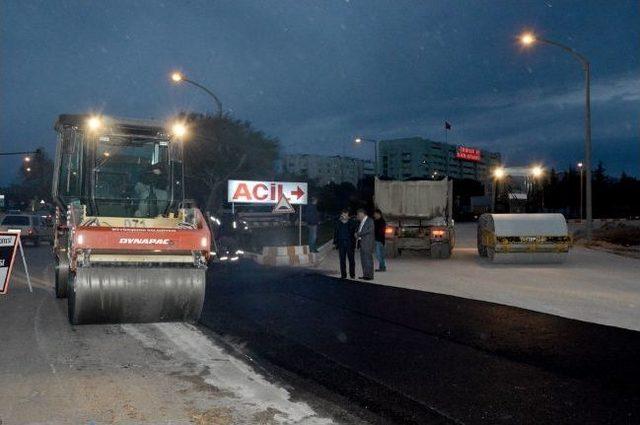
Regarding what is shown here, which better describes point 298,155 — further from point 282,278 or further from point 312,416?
point 312,416

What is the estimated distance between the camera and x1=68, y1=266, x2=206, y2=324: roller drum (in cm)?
909

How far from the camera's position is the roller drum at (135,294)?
9.09m

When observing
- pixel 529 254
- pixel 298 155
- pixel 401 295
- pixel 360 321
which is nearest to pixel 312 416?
pixel 360 321

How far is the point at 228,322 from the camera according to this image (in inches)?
405

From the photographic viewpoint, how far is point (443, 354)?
26.2ft

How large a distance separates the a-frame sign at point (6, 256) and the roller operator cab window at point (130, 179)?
3.51 m

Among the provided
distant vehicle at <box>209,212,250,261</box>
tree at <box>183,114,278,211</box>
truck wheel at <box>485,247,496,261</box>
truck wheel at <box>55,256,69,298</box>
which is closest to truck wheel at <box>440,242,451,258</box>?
truck wheel at <box>485,247,496,261</box>

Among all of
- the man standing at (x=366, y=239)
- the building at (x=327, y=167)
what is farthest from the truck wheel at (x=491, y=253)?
the building at (x=327, y=167)

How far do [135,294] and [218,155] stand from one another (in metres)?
47.4

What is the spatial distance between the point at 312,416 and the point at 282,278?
1102cm

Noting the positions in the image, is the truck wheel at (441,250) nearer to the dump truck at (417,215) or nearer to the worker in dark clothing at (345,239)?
the dump truck at (417,215)

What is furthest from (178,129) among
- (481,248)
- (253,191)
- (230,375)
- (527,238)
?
(253,191)

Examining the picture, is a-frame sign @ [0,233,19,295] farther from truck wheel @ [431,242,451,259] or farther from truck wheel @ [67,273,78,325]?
truck wheel @ [431,242,451,259]

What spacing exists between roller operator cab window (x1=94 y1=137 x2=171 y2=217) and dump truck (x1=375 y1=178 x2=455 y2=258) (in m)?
11.9
